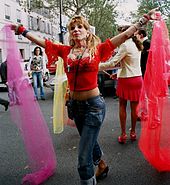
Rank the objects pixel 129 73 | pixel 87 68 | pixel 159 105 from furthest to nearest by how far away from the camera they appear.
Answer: pixel 129 73 → pixel 159 105 → pixel 87 68

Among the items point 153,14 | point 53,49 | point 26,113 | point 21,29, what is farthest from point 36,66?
point 153,14

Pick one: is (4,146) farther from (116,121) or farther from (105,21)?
(105,21)

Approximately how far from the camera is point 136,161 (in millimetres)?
3906

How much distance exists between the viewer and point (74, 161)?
13.1ft

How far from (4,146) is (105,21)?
3151cm

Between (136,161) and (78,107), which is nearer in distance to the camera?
(78,107)

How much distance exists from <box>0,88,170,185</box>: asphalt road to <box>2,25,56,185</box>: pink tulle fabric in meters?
0.19

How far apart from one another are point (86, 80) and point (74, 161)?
1.48 m

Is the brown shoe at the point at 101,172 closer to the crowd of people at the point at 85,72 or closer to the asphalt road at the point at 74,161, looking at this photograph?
the asphalt road at the point at 74,161

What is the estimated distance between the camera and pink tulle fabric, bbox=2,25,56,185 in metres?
3.37

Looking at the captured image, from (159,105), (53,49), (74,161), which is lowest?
(74,161)

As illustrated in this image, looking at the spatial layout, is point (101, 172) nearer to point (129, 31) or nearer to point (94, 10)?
point (129, 31)

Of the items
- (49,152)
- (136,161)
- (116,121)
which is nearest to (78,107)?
(49,152)

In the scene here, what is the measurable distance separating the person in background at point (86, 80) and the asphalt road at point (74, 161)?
0.64 m
